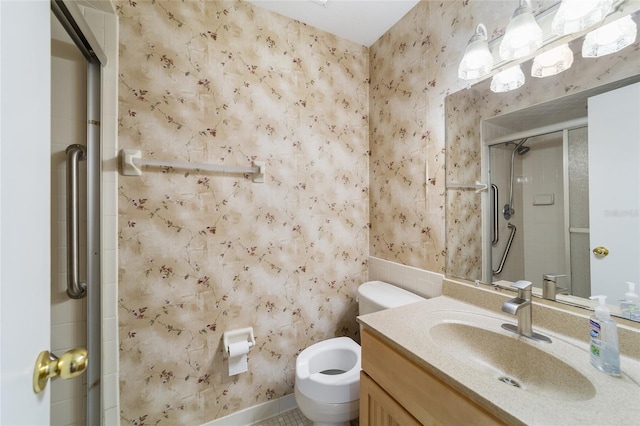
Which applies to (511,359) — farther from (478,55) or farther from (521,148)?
(478,55)

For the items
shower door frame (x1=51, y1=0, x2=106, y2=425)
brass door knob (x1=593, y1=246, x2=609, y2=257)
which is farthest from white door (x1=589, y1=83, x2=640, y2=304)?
shower door frame (x1=51, y1=0, x2=106, y2=425)

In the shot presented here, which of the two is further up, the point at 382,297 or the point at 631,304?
the point at 631,304

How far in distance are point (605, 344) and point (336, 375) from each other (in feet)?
3.25

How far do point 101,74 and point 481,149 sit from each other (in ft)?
5.76

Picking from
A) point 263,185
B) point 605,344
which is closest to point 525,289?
point 605,344

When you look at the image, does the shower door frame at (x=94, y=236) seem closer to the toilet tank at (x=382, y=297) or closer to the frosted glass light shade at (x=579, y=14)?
the toilet tank at (x=382, y=297)

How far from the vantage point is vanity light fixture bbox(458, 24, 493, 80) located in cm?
103

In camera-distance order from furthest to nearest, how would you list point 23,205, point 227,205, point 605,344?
1. point 227,205
2. point 605,344
3. point 23,205

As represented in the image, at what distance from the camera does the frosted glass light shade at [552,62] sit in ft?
2.78

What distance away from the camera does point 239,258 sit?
1.35 m

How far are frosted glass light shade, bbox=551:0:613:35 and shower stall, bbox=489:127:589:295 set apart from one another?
323mm

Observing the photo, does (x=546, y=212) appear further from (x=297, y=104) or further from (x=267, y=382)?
(x=267, y=382)

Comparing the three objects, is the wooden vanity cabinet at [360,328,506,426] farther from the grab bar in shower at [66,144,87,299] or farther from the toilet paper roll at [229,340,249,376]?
the grab bar in shower at [66,144,87,299]

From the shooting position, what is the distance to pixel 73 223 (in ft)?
3.23
